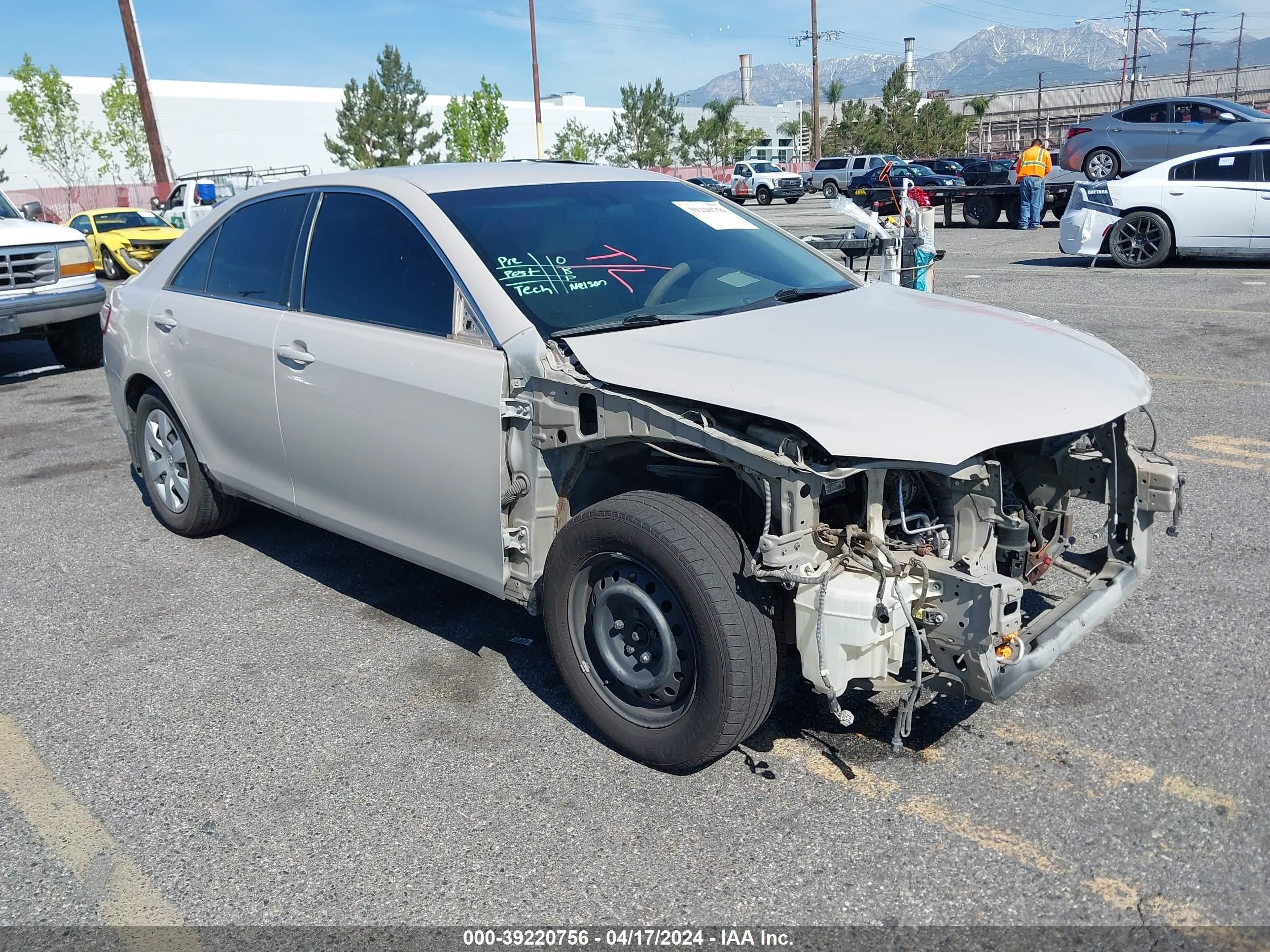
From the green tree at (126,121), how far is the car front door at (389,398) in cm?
5227

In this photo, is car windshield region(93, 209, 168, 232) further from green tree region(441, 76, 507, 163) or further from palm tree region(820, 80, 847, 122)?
palm tree region(820, 80, 847, 122)

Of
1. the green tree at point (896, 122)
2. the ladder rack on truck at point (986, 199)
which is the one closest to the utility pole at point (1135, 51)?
the green tree at point (896, 122)

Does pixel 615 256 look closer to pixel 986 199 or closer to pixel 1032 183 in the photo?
pixel 1032 183

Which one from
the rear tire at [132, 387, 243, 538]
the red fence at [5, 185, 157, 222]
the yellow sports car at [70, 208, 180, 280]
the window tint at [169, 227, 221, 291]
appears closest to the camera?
the window tint at [169, 227, 221, 291]

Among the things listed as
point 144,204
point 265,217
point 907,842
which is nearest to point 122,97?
point 144,204

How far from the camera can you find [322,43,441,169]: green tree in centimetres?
5875

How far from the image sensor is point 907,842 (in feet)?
9.25

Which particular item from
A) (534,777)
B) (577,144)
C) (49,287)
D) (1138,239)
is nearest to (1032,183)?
(1138,239)

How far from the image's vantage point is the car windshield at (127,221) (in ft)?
67.7

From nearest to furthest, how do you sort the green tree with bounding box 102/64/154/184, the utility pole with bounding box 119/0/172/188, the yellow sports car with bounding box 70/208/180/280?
the yellow sports car with bounding box 70/208/180/280
the utility pole with bounding box 119/0/172/188
the green tree with bounding box 102/64/154/184

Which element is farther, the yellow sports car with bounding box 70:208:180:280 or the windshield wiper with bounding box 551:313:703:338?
the yellow sports car with bounding box 70:208:180:280

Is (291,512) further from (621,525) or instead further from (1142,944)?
(1142,944)

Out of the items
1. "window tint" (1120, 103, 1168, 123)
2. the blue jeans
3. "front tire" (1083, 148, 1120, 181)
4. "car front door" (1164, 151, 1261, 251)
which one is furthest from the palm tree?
"car front door" (1164, 151, 1261, 251)

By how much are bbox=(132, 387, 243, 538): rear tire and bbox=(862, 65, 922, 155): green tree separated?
62.1 meters
